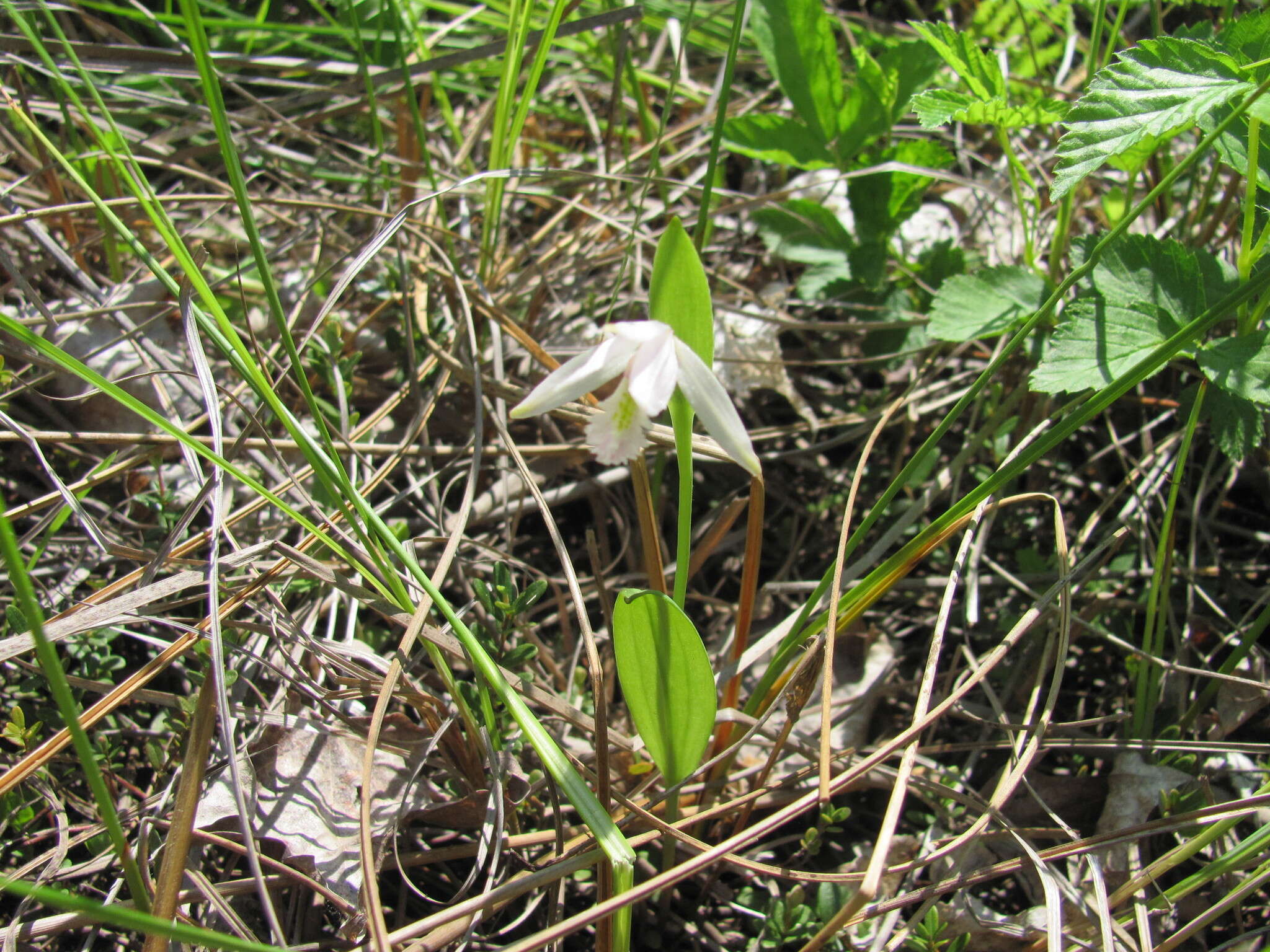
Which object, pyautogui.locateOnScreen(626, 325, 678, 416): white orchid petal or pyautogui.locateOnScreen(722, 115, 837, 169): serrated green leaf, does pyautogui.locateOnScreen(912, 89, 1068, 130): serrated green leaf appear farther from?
pyautogui.locateOnScreen(626, 325, 678, 416): white orchid petal

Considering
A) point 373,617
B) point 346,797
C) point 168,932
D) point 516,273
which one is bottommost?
point 346,797

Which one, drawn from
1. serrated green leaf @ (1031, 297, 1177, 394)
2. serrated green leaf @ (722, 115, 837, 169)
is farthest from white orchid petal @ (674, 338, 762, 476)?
serrated green leaf @ (722, 115, 837, 169)

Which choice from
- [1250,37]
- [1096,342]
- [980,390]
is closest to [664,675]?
[980,390]

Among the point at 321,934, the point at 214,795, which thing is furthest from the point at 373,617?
the point at 321,934

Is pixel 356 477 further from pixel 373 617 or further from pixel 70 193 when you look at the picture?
pixel 70 193

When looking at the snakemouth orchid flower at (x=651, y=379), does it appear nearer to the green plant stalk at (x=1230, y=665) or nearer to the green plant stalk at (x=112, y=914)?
the green plant stalk at (x=112, y=914)

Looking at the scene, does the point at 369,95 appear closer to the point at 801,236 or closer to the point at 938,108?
the point at 801,236

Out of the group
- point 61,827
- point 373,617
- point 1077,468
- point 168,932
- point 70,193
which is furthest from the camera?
point 70,193
